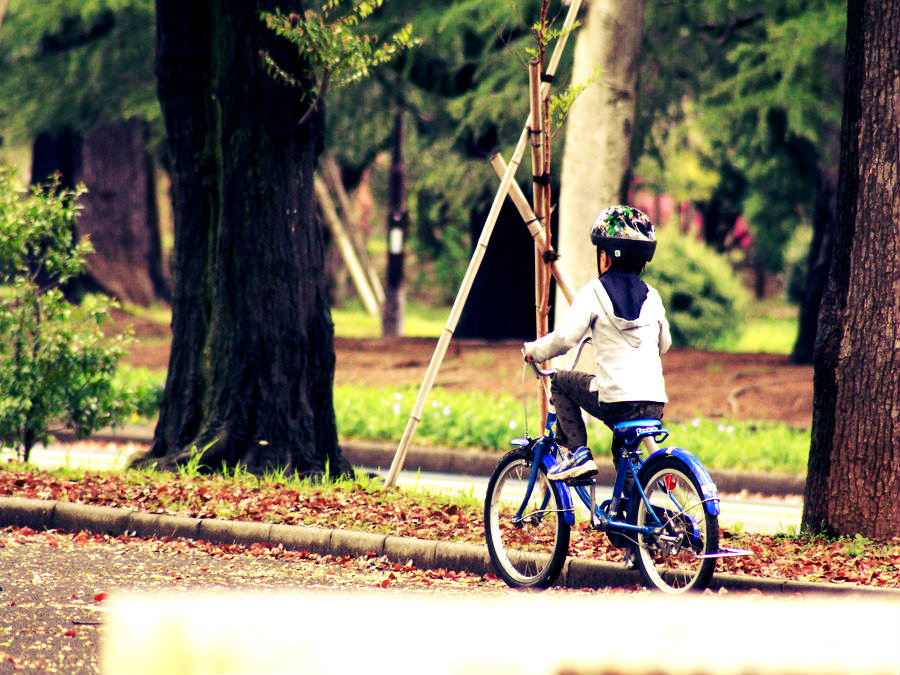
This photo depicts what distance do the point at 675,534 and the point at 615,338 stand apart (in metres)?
1.01

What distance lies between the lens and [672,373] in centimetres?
1831

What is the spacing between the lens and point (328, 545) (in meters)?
8.02

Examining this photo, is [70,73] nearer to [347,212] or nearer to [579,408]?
[347,212]

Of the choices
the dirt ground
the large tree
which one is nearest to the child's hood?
the dirt ground

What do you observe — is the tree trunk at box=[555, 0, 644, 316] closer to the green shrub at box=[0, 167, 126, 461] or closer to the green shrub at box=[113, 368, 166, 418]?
the green shrub at box=[113, 368, 166, 418]

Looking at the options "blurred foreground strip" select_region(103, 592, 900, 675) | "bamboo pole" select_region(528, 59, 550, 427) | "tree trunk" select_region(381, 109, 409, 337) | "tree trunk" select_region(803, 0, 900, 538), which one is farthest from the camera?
"tree trunk" select_region(381, 109, 409, 337)

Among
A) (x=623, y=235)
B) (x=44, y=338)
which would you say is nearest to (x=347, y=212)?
(x=44, y=338)

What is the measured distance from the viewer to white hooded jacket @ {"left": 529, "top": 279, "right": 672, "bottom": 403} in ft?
22.0

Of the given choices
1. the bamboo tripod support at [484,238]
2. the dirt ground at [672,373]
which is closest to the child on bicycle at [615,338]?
the bamboo tripod support at [484,238]

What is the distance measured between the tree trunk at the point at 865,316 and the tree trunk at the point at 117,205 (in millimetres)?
21169

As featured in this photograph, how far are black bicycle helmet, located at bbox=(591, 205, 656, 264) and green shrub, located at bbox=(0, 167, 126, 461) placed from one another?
5193 millimetres

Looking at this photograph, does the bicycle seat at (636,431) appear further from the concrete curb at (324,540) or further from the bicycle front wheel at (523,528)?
the concrete curb at (324,540)

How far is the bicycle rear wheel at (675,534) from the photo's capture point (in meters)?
6.26

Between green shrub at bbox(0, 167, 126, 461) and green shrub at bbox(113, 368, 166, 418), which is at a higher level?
green shrub at bbox(0, 167, 126, 461)
